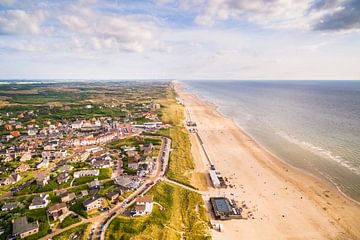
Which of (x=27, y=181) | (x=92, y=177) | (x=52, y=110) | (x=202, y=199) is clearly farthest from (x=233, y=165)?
(x=52, y=110)

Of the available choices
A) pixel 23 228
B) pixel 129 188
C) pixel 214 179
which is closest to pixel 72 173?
pixel 129 188

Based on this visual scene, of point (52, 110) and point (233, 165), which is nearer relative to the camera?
point (233, 165)

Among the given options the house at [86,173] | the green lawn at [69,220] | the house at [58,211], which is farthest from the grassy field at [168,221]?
the house at [86,173]

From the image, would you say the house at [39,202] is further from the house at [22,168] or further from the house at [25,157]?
the house at [25,157]

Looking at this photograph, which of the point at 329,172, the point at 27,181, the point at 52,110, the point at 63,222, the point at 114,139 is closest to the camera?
the point at 63,222

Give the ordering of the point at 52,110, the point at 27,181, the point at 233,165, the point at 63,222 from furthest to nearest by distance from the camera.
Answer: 1. the point at 52,110
2. the point at 233,165
3. the point at 27,181
4. the point at 63,222

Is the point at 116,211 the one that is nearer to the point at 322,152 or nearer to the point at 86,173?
the point at 86,173

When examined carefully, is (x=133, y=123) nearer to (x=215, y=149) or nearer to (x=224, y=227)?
(x=215, y=149)

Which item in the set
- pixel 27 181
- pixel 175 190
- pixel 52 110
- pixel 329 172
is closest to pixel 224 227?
pixel 175 190
